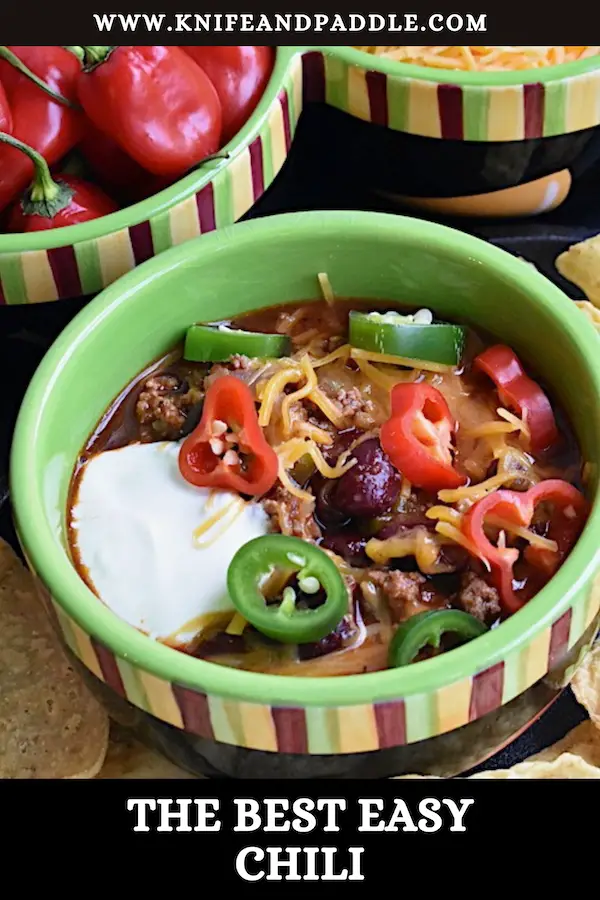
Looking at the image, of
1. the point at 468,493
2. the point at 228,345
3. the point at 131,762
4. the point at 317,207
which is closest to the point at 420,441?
the point at 468,493

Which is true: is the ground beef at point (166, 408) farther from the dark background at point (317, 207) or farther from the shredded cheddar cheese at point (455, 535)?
the shredded cheddar cheese at point (455, 535)

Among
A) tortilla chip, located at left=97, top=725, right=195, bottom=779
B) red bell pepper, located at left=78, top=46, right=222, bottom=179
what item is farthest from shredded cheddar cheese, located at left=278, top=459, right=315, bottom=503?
red bell pepper, located at left=78, top=46, right=222, bottom=179

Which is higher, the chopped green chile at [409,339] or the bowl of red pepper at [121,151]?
the bowl of red pepper at [121,151]

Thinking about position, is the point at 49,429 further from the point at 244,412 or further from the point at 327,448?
the point at 327,448

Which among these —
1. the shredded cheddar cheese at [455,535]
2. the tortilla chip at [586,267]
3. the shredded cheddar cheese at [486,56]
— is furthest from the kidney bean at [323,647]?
the shredded cheddar cheese at [486,56]

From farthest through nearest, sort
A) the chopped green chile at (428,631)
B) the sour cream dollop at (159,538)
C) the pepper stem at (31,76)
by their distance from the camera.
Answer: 1. the pepper stem at (31,76)
2. the sour cream dollop at (159,538)
3. the chopped green chile at (428,631)

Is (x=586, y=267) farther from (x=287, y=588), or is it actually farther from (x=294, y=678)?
(x=294, y=678)

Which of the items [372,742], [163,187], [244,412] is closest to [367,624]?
[372,742]
